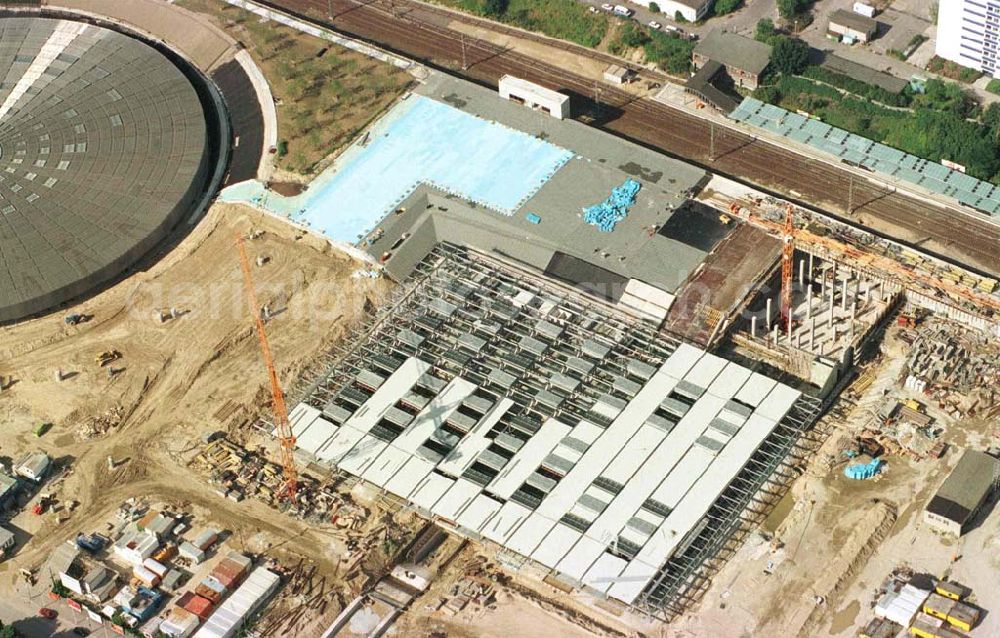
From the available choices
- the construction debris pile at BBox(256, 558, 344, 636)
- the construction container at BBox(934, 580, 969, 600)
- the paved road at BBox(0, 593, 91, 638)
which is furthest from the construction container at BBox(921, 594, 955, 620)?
the paved road at BBox(0, 593, 91, 638)

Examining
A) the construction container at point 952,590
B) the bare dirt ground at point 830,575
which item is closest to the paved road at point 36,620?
the bare dirt ground at point 830,575

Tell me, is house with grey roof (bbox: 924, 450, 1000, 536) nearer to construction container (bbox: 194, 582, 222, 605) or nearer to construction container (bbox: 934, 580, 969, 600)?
construction container (bbox: 934, 580, 969, 600)

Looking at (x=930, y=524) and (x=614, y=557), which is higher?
(x=930, y=524)

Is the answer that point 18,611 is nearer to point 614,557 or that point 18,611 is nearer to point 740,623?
point 614,557

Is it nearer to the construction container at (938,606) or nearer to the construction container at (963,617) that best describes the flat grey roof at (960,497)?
the construction container at (938,606)

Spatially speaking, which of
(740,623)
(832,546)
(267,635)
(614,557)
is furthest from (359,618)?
(832,546)

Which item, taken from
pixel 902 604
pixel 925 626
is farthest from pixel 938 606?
pixel 902 604

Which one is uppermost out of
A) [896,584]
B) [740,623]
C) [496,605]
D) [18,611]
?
[896,584]
